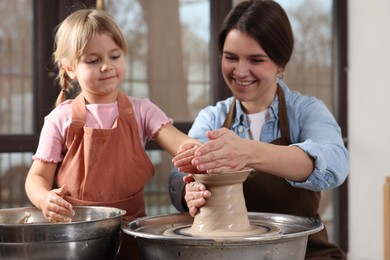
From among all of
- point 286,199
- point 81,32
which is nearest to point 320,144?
point 286,199

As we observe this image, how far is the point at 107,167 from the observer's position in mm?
1630

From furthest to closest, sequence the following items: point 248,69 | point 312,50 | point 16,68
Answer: point 312,50 → point 16,68 → point 248,69

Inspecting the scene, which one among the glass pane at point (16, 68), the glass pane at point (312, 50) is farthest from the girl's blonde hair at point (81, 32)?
the glass pane at point (312, 50)

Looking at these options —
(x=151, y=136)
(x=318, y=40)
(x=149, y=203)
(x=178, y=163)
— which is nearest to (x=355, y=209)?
(x=318, y=40)

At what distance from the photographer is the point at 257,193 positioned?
6.04 feet

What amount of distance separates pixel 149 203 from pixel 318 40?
1.26m

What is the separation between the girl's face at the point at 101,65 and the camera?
1.63m

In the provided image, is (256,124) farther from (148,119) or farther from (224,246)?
(224,246)

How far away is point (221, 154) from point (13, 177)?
185 cm

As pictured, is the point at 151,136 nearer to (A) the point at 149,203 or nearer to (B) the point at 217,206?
(B) the point at 217,206

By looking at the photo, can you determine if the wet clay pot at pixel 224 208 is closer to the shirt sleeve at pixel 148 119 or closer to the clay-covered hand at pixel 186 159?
the clay-covered hand at pixel 186 159

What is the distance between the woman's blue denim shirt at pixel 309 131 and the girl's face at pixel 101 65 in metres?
0.42

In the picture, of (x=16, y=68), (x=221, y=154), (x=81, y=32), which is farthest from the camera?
(x=16, y=68)

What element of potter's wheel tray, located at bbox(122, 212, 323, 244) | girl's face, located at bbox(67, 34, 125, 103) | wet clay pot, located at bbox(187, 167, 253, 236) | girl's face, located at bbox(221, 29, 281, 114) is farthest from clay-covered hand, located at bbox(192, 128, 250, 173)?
girl's face, located at bbox(221, 29, 281, 114)
